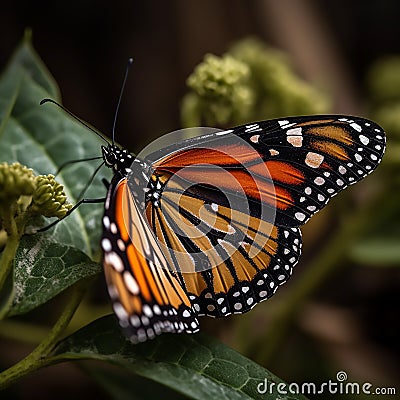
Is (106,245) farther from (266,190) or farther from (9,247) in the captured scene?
(266,190)

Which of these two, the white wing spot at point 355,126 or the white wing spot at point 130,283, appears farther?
the white wing spot at point 355,126

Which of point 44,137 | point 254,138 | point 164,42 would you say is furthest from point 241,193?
point 164,42

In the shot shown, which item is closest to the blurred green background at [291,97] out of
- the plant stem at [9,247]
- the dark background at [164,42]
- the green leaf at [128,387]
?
the dark background at [164,42]

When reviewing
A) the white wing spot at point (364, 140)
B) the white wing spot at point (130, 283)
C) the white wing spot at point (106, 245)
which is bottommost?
the white wing spot at point (130, 283)

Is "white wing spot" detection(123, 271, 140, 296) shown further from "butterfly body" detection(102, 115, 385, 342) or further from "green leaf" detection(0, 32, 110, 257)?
"green leaf" detection(0, 32, 110, 257)

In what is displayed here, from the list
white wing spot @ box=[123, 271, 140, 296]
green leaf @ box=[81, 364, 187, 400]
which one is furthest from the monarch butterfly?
green leaf @ box=[81, 364, 187, 400]

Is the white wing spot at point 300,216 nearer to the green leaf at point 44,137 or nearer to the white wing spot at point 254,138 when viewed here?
the white wing spot at point 254,138
